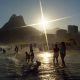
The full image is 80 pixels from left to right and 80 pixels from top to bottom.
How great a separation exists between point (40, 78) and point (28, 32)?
6119 inches

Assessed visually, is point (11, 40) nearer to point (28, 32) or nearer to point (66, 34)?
point (28, 32)

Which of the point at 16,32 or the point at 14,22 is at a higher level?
the point at 14,22

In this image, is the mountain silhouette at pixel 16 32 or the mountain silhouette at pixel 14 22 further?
the mountain silhouette at pixel 14 22

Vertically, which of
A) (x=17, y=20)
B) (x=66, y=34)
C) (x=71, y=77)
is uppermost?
(x=17, y=20)

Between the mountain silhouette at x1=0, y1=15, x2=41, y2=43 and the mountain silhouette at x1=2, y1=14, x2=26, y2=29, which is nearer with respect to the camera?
the mountain silhouette at x1=0, y1=15, x2=41, y2=43

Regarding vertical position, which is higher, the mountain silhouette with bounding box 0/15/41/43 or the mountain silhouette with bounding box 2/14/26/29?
the mountain silhouette with bounding box 2/14/26/29

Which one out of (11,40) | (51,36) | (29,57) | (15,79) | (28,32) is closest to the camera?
(15,79)

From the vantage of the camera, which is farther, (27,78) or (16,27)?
(16,27)

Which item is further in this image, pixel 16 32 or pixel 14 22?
pixel 14 22

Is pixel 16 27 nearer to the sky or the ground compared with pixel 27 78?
nearer to the sky

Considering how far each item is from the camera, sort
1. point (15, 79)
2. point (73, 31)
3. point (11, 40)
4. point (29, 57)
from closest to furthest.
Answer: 1. point (15, 79)
2. point (29, 57)
3. point (73, 31)
4. point (11, 40)

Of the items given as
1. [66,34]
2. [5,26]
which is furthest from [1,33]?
[66,34]

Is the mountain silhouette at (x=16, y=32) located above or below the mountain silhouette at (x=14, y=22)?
below

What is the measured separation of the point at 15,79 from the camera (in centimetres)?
1627
